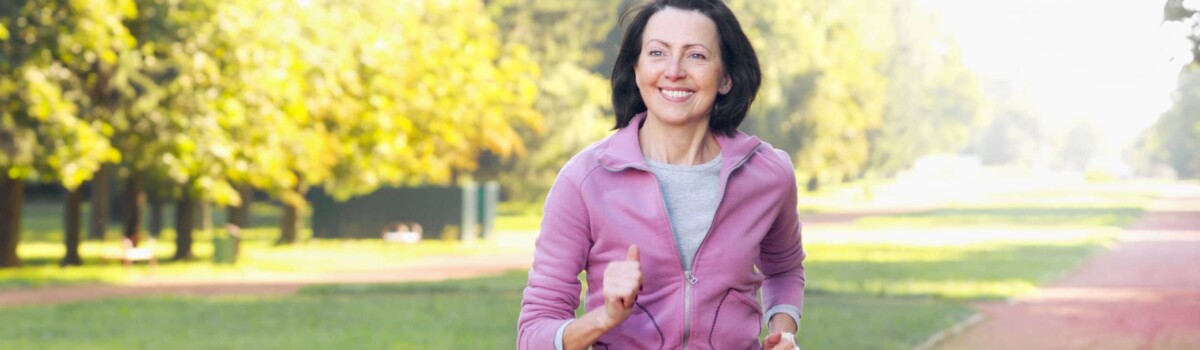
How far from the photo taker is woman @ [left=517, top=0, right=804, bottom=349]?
11.0 ft

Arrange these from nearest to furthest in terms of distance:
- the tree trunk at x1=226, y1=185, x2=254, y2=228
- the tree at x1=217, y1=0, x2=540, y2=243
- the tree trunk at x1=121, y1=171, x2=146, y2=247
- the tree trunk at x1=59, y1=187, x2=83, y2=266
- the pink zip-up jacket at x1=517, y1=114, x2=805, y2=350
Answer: the pink zip-up jacket at x1=517, y1=114, x2=805, y2=350, the tree at x1=217, y1=0, x2=540, y2=243, the tree trunk at x1=59, y1=187, x2=83, y2=266, the tree trunk at x1=121, y1=171, x2=146, y2=247, the tree trunk at x1=226, y1=185, x2=254, y2=228

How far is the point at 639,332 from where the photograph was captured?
134 inches

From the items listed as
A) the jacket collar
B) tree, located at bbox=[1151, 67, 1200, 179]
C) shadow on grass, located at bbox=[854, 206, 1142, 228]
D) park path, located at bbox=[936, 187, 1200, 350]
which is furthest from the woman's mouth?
tree, located at bbox=[1151, 67, 1200, 179]

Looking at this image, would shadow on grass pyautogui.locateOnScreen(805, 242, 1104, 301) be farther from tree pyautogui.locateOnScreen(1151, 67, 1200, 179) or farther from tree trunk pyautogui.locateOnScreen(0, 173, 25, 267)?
tree pyautogui.locateOnScreen(1151, 67, 1200, 179)

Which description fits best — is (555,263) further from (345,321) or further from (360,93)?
(360,93)

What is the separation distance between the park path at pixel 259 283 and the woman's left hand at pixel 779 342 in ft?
60.0

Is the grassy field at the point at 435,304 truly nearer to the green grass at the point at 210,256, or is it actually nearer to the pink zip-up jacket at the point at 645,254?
the green grass at the point at 210,256

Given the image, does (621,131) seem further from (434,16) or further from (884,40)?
(884,40)

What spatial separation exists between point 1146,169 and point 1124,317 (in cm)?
17881

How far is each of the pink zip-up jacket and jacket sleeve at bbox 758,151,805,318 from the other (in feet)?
0.46

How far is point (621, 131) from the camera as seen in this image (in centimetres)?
353

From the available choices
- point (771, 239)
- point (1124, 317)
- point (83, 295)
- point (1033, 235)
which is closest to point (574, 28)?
point (1033, 235)

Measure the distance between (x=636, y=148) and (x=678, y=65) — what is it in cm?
18

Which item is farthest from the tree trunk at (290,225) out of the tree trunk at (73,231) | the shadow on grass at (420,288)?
the shadow on grass at (420,288)
